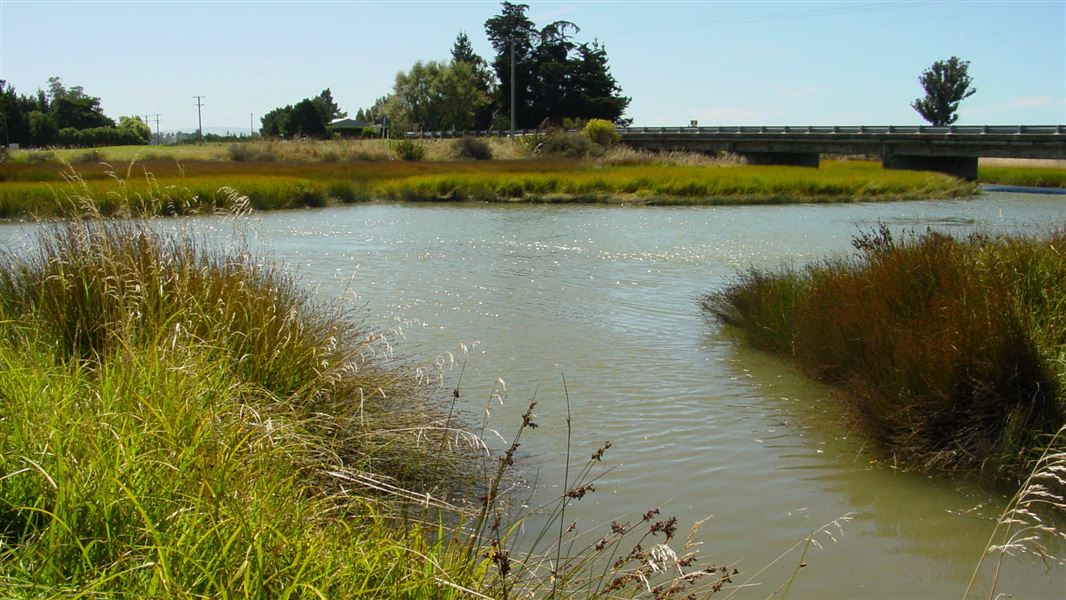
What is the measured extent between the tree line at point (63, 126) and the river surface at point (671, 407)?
192 feet

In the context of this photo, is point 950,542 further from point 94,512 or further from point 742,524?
point 94,512

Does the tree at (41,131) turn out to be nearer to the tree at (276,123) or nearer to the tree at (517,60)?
the tree at (276,123)

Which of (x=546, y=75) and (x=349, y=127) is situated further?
(x=349, y=127)

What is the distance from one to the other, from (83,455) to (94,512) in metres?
0.41

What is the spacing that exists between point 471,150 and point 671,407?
42102mm

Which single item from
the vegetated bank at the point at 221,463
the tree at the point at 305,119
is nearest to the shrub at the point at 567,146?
the tree at the point at 305,119

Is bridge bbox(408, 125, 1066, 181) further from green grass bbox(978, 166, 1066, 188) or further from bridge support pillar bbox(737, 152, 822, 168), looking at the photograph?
green grass bbox(978, 166, 1066, 188)

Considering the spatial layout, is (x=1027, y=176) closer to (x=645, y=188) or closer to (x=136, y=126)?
(x=645, y=188)

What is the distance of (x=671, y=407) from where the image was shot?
688 cm

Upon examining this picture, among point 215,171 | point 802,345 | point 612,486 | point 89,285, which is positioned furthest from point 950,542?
point 215,171

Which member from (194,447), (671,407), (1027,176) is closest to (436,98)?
(1027,176)

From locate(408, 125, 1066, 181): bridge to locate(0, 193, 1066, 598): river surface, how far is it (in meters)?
32.1

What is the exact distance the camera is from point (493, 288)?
12219 millimetres

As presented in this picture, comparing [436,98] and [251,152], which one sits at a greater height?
[436,98]
